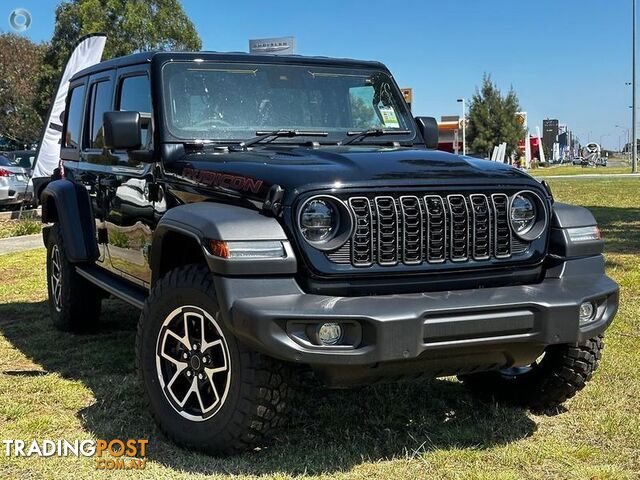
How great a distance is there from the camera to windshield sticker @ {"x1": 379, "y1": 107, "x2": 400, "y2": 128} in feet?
15.7

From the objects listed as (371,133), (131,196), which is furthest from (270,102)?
(131,196)

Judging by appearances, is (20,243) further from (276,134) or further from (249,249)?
(249,249)

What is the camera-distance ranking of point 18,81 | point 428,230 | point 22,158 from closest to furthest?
point 428,230
point 22,158
point 18,81

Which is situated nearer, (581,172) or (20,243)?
(20,243)

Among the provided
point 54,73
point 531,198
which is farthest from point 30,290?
point 54,73

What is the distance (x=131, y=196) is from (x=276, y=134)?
1003 millimetres

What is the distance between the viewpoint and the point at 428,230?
3.33 m

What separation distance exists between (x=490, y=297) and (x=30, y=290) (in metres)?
6.14

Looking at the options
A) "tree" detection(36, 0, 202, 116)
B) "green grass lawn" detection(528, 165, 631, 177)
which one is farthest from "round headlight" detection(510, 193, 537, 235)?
"green grass lawn" detection(528, 165, 631, 177)

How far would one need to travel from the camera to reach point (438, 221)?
132 inches

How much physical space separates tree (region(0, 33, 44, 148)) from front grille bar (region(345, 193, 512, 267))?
39768mm

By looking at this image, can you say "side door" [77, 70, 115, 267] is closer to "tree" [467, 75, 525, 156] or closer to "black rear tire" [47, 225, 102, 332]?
"black rear tire" [47, 225, 102, 332]

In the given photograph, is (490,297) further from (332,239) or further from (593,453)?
(593,453)

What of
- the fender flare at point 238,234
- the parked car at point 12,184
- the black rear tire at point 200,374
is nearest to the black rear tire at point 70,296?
the black rear tire at point 200,374
